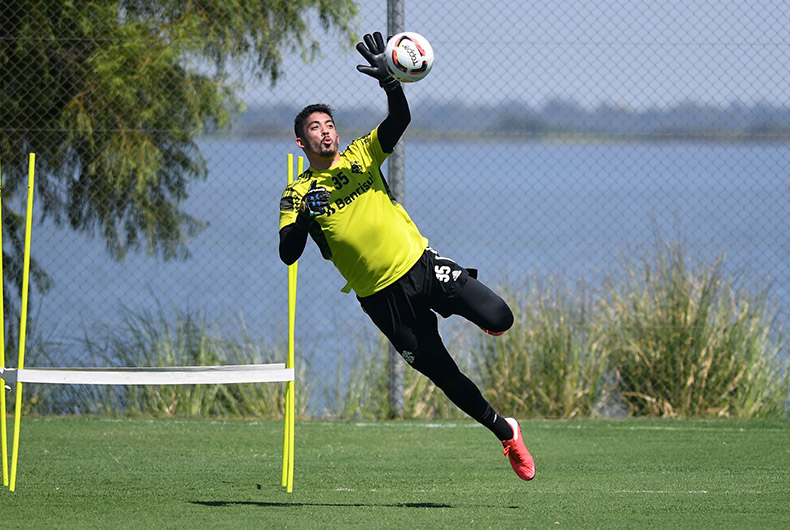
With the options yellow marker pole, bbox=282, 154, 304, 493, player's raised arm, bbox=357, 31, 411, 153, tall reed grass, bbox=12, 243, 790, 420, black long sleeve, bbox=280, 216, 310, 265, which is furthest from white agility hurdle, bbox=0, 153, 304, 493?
tall reed grass, bbox=12, 243, 790, 420

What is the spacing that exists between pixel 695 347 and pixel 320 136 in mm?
4609

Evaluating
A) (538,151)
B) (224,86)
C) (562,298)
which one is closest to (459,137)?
(538,151)

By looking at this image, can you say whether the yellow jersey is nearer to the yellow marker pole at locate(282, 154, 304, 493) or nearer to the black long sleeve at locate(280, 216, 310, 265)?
the black long sleeve at locate(280, 216, 310, 265)

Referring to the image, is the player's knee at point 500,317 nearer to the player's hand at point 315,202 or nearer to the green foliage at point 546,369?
the player's hand at point 315,202

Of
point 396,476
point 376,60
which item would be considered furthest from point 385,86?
point 396,476

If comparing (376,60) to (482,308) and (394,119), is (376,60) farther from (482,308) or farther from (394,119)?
(482,308)

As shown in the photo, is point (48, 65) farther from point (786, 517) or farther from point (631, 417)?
point (786, 517)

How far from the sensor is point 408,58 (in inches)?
188

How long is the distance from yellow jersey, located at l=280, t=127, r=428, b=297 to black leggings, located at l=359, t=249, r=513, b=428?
3.2 inches

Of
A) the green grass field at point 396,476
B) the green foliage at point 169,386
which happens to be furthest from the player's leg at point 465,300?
the green foliage at point 169,386

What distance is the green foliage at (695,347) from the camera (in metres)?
8.42

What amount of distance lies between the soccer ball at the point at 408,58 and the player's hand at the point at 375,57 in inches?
1.2

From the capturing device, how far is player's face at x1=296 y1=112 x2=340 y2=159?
5047mm

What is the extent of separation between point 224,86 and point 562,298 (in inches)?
145
